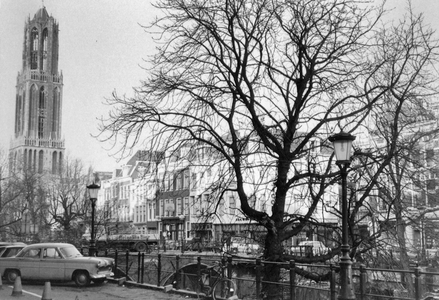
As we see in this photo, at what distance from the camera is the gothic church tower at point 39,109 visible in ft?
237

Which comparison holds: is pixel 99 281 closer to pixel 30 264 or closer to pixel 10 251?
pixel 30 264

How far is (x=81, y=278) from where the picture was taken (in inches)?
821

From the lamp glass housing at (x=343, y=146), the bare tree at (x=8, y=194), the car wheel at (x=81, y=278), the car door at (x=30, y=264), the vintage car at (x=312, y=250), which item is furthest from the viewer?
the bare tree at (x=8, y=194)

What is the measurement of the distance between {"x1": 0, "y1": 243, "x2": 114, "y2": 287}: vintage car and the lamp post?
11864 millimetres

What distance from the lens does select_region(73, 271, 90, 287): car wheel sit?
68.2ft

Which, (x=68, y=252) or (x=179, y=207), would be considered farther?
(x=179, y=207)

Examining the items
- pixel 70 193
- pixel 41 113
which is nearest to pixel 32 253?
pixel 70 193

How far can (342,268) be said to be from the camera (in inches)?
451

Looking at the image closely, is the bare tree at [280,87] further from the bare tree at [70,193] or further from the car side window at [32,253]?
the bare tree at [70,193]

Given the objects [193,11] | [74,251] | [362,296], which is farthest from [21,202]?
[362,296]

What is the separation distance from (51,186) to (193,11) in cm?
5394

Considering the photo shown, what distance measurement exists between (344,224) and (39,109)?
75820 mm

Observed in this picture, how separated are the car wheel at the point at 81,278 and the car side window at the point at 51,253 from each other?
106cm

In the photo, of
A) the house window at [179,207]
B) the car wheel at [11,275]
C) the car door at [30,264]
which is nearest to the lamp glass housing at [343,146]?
the car door at [30,264]
